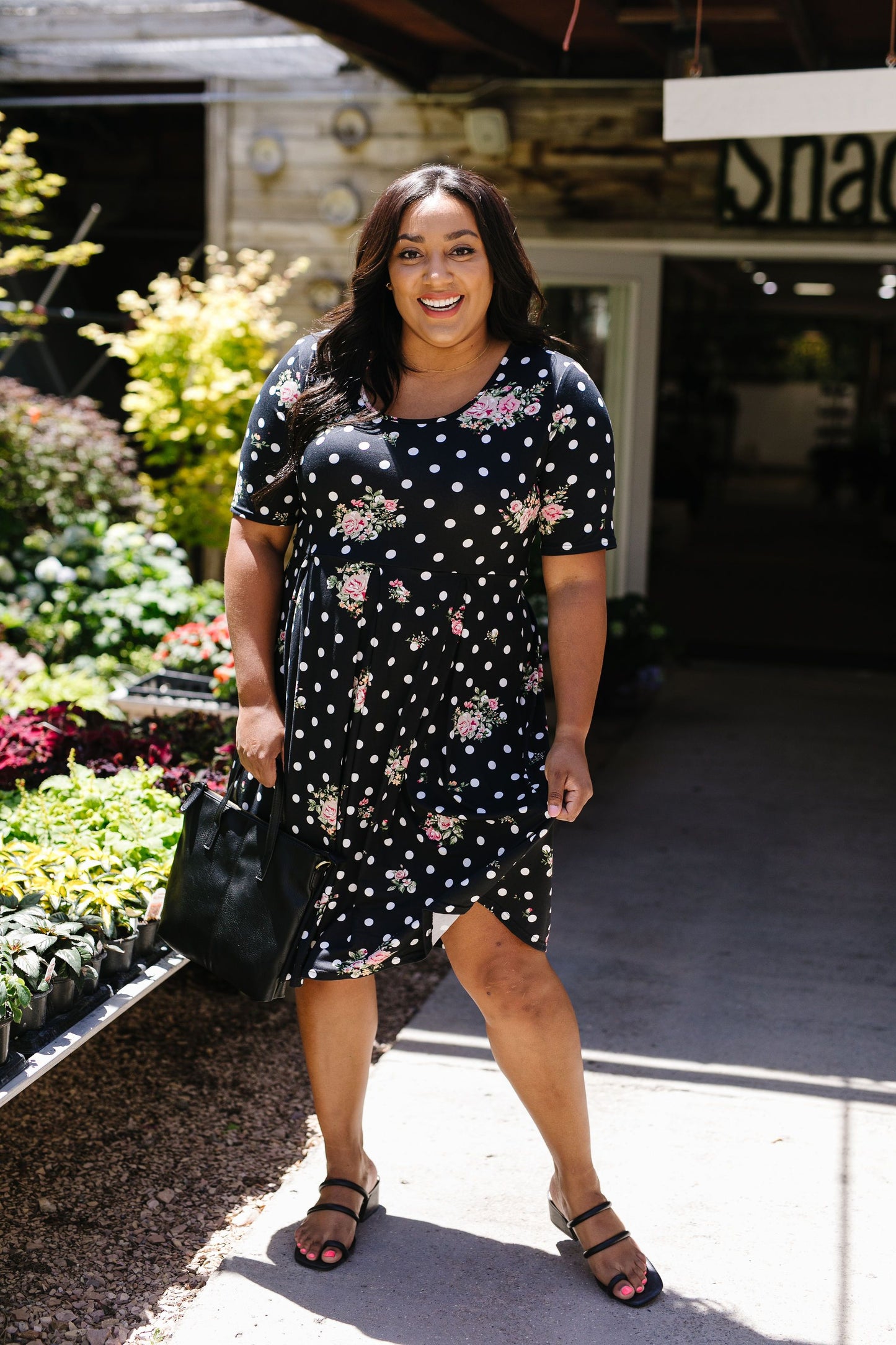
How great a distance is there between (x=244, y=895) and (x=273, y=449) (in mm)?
724

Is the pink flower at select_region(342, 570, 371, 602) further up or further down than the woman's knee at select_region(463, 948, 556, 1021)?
further up

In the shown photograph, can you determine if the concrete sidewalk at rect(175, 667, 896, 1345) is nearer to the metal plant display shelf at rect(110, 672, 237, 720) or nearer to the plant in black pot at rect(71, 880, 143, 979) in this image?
the plant in black pot at rect(71, 880, 143, 979)

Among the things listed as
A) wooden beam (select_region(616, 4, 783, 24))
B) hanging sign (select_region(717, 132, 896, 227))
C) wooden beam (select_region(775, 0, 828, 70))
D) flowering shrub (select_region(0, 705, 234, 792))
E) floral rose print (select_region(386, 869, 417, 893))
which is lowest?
flowering shrub (select_region(0, 705, 234, 792))

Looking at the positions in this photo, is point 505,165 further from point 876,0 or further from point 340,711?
point 340,711

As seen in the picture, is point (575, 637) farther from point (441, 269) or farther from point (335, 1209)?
point (335, 1209)

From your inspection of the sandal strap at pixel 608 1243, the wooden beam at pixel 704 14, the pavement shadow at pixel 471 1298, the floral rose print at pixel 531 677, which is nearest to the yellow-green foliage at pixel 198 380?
the wooden beam at pixel 704 14

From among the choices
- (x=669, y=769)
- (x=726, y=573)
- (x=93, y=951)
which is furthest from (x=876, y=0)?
(x=726, y=573)

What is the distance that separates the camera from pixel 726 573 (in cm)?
1161

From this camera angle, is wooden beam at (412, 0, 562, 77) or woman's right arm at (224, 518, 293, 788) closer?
woman's right arm at (224, 518, 293, 788)

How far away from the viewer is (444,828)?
216cm

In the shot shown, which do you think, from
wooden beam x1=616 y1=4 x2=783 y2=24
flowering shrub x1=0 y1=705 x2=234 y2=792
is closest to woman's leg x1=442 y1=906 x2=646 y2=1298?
flowering shrub x1=0 y1=705 x2=234 y2=792

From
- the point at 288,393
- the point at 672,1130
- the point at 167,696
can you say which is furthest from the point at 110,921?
the point at 167,696

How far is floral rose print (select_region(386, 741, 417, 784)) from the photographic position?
7.06 feet

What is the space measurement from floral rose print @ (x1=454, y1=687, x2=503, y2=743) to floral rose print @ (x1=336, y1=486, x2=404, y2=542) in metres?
0.30
